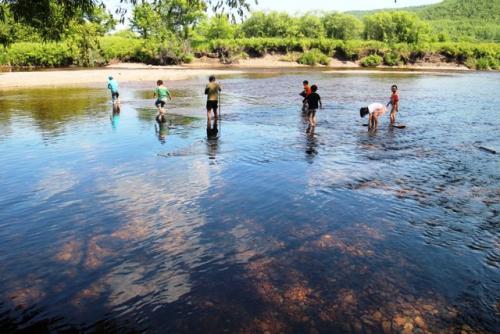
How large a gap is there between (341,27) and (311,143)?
313 feet

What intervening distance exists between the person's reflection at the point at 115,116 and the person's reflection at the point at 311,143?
8.57 m

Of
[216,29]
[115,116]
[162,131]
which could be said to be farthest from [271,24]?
[162,131]

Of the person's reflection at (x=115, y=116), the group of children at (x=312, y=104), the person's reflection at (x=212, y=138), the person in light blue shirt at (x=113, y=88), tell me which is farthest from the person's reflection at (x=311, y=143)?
the person in light blue shirt at (x=113, y=88)

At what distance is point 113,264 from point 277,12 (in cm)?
10966

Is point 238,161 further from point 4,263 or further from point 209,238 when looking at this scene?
point 4,263

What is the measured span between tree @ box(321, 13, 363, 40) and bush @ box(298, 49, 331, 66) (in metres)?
21.1

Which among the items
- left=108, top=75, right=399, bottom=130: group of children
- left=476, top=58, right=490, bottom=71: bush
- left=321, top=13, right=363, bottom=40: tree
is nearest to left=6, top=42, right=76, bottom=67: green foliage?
left=108, top=75, right=399, bottom=130: group of children

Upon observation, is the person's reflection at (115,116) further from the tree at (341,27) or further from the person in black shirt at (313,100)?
the tree at (341,27)

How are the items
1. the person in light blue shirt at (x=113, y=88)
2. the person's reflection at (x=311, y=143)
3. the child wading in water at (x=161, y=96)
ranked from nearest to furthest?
the person's reflection at (x=311, y=143) → the child wading in water at (x=161, y=96) → the person in light blue shirt at (x=113, y=88)

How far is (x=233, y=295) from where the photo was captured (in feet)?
20.1

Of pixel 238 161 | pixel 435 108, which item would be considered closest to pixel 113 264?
pixel 238 161

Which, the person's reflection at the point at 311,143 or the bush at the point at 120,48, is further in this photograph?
the bush at the point at 120,48

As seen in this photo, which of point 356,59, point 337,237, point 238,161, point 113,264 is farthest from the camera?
point 356,59

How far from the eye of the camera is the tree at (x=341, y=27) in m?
103
